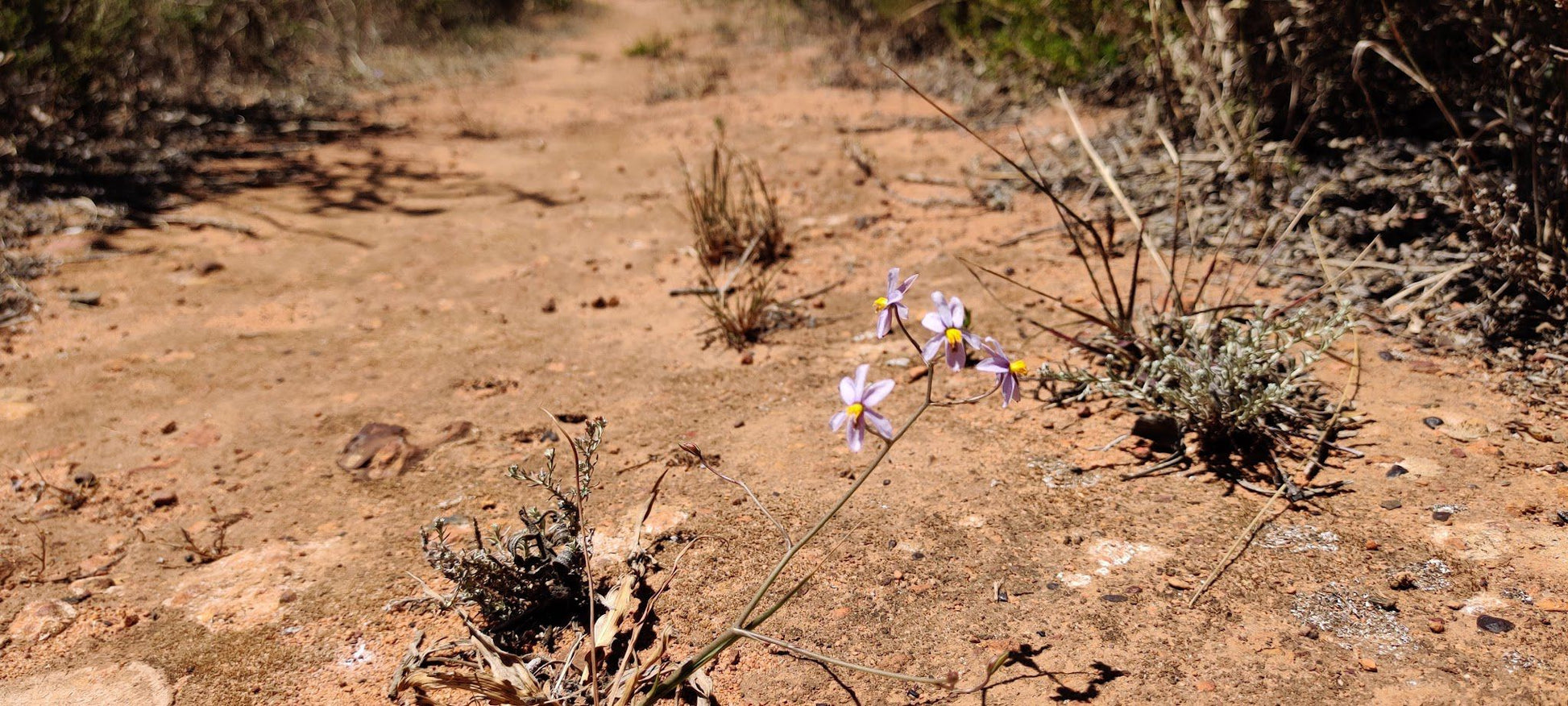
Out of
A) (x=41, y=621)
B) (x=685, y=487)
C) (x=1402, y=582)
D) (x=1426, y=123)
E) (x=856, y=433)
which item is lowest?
(x=41, y=621)

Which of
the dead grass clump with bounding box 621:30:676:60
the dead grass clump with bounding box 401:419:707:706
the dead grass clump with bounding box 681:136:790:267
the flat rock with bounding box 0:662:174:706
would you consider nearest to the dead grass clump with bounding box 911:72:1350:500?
the dead grass clump with bounding box 401:419:707:706

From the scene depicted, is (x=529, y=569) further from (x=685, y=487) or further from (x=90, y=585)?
(x=90, y=585)

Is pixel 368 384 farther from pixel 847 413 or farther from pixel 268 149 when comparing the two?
pixel 268 149

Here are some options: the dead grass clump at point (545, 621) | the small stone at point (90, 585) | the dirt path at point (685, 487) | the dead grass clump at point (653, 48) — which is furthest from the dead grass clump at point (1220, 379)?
the dead grass clump at point (653, 48)

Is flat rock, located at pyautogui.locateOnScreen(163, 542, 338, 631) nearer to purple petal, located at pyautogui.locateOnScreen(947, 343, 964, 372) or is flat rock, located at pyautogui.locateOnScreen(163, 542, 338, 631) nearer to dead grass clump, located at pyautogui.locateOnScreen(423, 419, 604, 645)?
dead grass clump, located at pyautogui.locateOnScreen(423, 419, 604, 645)

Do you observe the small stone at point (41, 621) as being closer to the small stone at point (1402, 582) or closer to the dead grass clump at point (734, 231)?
Result: the dead grass clump at point (734, 231)

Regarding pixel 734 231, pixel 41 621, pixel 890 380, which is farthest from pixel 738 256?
pixel 41 621
